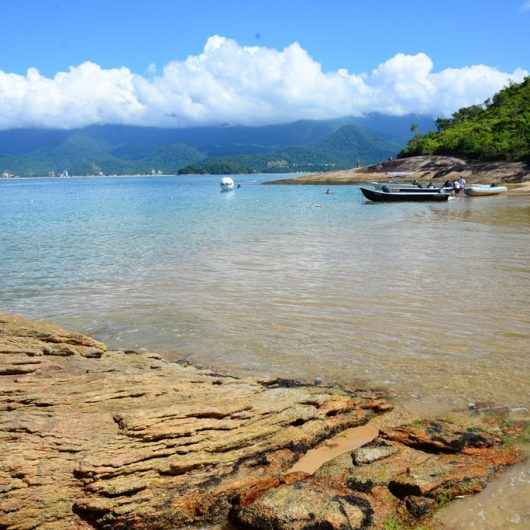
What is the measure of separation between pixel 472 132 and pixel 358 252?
314 ft

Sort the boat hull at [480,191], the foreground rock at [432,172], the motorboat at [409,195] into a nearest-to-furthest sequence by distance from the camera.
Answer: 1. the motorboat at [409,195]
2. the boat hull at [480,191]
3. the foreground rock at [432,172]

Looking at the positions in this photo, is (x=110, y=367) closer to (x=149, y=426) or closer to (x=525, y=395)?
(x=149, y=426)

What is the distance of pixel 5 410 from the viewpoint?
6367 millimetres

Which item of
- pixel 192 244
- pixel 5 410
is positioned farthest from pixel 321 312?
pixel 192 244

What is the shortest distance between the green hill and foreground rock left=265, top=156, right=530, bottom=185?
8.86 feet

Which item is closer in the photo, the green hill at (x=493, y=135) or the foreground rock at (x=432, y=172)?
the foreground rock at (x=432, y=172)

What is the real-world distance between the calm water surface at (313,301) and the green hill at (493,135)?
7015 cm

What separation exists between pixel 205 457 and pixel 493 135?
4259 inches

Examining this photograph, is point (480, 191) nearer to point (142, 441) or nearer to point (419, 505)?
point (419, 505)

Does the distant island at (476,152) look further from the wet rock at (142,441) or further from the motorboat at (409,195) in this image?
the wet rock at (142,441)

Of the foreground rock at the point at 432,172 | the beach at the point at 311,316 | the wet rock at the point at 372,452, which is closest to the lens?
the wet rock at the point at 372,452

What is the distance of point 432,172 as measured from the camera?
103 meters

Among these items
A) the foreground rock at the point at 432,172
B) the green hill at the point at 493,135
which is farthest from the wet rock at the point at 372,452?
the green hill at the point at 493,135

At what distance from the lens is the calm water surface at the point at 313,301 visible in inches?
403
